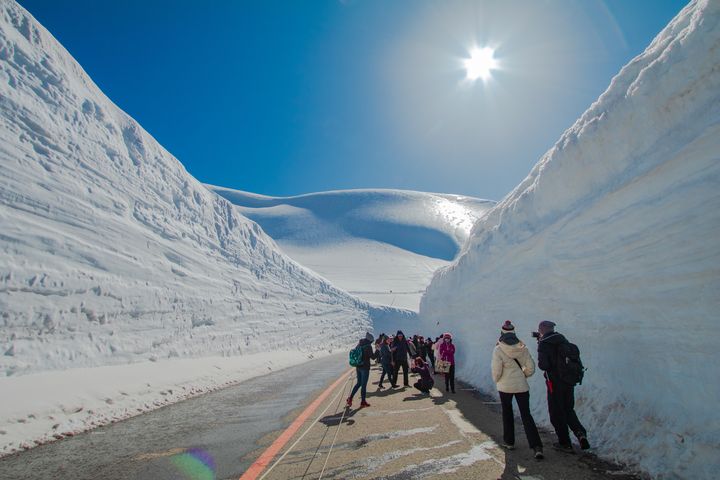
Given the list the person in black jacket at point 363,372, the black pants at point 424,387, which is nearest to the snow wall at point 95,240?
the person in black jacket at point 363,372

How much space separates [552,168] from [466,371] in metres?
7.04

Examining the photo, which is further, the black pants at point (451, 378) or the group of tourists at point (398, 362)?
the black pants at point (451, 378)

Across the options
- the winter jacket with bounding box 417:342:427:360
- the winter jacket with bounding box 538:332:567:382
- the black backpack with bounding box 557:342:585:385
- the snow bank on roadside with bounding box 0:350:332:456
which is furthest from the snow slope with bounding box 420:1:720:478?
the winter jacket with bounding box 417:342:427:360

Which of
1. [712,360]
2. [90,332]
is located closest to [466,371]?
[712,360]

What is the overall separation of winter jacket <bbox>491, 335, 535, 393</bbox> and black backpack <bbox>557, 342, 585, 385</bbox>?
0.33 meters

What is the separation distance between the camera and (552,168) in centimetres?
786

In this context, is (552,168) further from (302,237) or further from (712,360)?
(302,237)

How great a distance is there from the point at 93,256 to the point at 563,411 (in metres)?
14.5

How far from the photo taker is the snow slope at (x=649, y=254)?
392 cm

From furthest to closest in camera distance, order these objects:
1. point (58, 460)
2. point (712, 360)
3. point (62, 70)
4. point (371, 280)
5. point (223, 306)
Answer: point (371, 280) < point (223, 306) < point (62, 70) < point (58, 460) < point (712, 360)

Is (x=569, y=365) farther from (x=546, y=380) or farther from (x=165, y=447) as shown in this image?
(x=165, y=447)

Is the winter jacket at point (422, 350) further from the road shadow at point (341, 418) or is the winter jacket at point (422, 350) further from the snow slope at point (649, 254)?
the snow slope at point (649, 254)

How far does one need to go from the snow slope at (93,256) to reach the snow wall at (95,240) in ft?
0.16

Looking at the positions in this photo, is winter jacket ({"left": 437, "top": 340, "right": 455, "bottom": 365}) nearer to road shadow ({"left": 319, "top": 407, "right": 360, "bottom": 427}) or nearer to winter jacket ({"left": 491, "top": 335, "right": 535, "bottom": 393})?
road shadow ({"left": 319, "top": 407, "right": 360, "bottom": 427})
